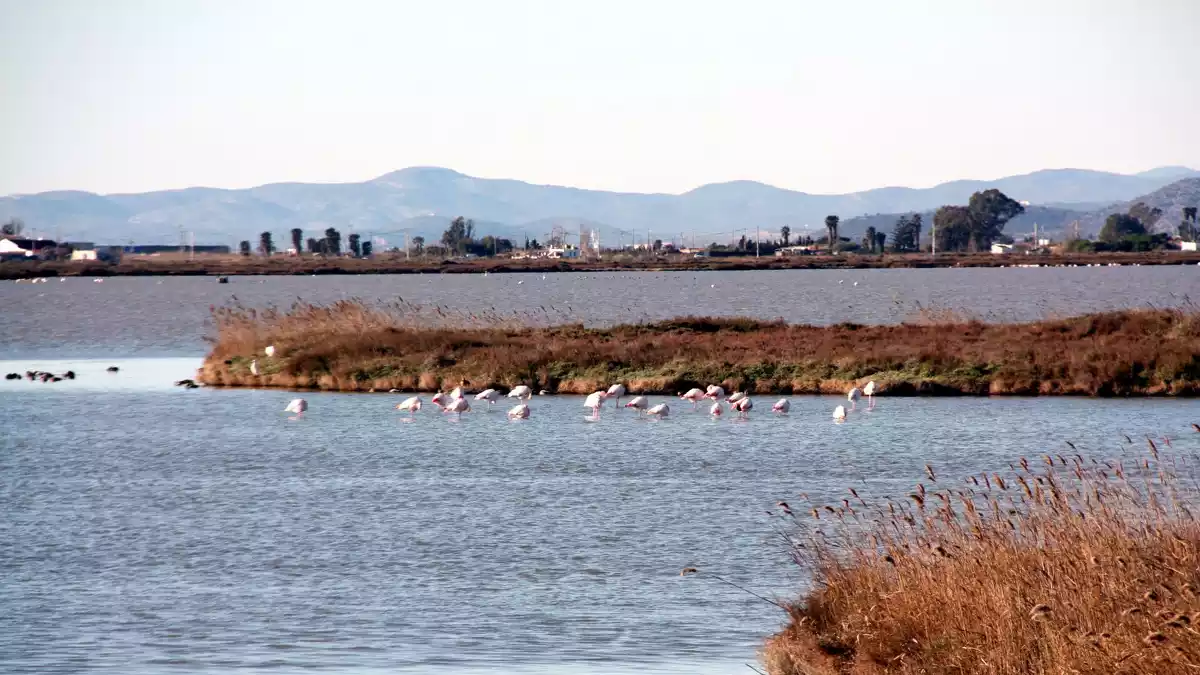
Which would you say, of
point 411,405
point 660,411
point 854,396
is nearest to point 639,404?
point 660,411

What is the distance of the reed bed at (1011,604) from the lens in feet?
35.2

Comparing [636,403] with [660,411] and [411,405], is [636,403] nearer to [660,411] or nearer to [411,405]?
[660,411]

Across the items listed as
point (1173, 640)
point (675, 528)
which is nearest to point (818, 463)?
point (675, 528)

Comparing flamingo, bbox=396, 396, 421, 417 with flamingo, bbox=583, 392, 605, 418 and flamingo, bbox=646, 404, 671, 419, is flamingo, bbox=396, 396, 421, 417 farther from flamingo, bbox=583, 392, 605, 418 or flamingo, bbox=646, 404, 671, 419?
flamingo, bbox=646, 404, 671, 419

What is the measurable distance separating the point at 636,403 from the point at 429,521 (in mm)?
14357

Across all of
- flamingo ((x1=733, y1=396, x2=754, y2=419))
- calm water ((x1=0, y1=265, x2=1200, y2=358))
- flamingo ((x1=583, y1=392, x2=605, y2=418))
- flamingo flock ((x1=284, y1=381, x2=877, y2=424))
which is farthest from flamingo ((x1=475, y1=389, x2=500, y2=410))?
calm water ((x1=0, y1=265, x2=1200, y2=358))

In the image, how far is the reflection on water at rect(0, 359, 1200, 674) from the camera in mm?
15992

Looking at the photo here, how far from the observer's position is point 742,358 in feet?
142

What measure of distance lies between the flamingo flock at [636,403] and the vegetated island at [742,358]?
195 cm

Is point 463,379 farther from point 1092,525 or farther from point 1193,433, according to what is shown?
point 1092,525

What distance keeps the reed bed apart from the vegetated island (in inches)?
969

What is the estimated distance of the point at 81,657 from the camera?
51.1 ft

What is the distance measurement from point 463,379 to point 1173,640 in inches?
1334

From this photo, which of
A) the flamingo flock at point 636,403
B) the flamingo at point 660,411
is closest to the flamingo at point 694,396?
the flamingo flock at point 636,403
